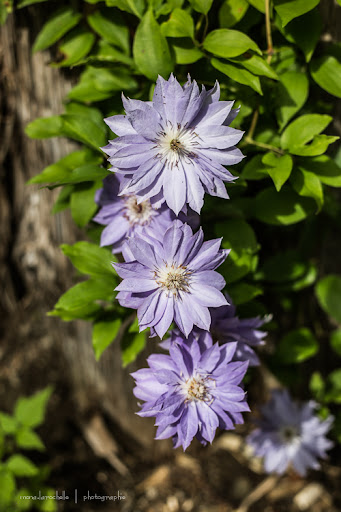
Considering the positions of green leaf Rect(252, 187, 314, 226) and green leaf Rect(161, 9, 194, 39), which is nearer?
green leaf Rect(161, 9, 194, 39)

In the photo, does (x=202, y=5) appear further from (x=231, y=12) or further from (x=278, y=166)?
(x=278, y=166)

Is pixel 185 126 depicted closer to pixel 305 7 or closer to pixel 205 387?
pixel 305 7

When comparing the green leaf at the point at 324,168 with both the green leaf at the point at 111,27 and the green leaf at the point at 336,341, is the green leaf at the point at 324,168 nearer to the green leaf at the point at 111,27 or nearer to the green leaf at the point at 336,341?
the green leaf at the point at 111,27

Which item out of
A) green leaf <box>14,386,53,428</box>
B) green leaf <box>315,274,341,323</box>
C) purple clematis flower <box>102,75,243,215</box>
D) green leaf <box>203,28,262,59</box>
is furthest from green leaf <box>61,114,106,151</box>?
green leaf <box>14,386,53,428</box>

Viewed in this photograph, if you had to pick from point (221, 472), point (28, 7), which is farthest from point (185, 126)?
point (221, 472)

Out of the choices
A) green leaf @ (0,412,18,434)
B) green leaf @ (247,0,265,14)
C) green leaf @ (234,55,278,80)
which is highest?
green leaf @ (247,0,265,14)

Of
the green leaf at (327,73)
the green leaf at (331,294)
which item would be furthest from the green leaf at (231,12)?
the green leaf at (331,294)

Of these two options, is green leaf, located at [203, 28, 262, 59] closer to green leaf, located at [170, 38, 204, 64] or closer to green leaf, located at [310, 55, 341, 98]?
green leaf, located at [170, 38, 204, 64]
